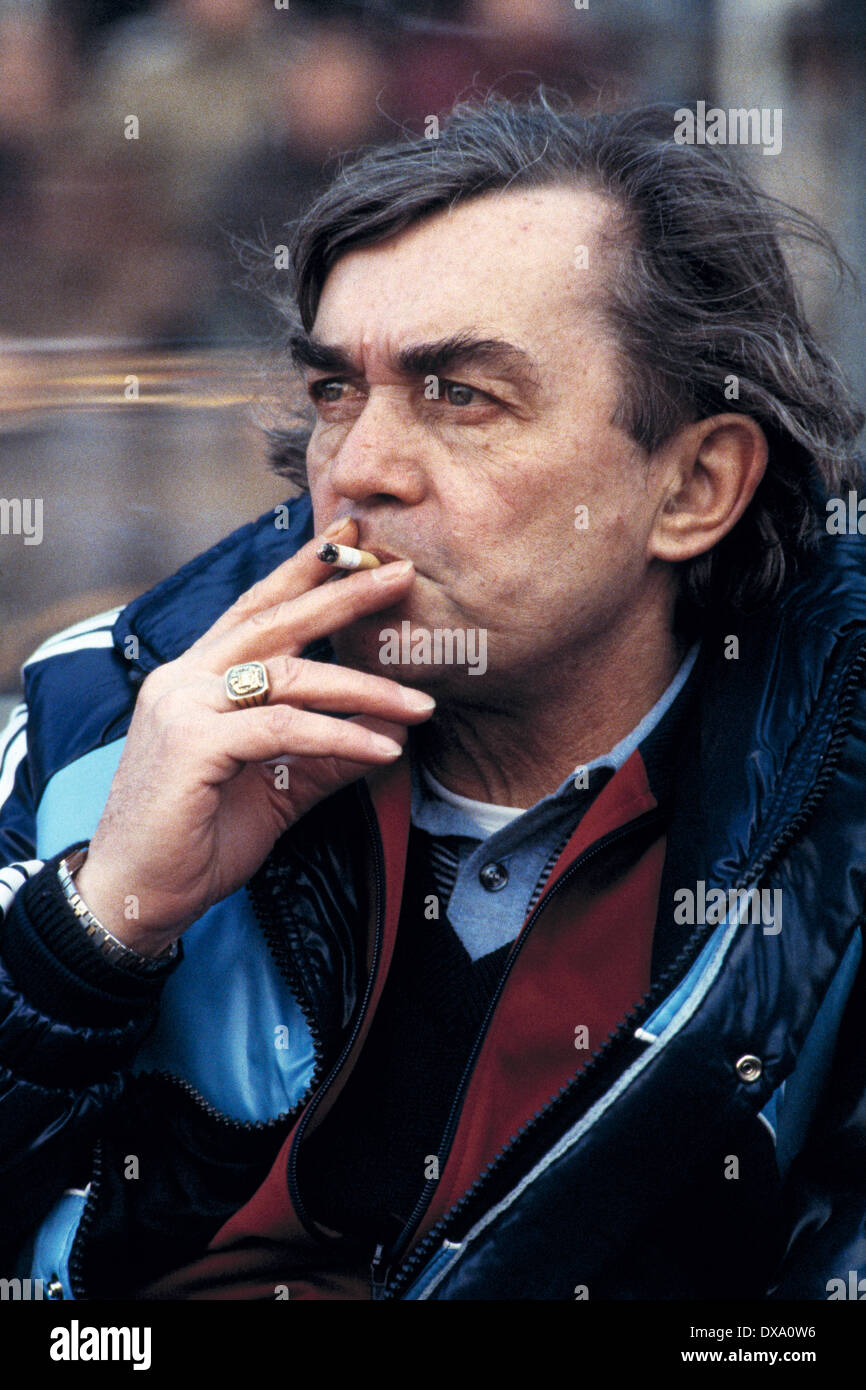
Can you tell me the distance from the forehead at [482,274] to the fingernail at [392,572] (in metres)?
0.35

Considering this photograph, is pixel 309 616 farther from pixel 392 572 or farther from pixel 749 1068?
pixel 749 1068

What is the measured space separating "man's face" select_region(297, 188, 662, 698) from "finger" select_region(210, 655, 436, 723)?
128 mm

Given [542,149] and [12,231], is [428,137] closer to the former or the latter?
[542,149]

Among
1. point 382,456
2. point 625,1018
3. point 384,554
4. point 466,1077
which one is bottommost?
point 466,1077

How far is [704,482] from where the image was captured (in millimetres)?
2336

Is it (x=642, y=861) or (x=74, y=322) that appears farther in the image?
(x=74, y=322)

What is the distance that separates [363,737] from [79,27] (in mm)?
2621

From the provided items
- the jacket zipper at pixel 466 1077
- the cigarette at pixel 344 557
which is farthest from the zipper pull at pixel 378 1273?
the cigarette at pixel 344 557

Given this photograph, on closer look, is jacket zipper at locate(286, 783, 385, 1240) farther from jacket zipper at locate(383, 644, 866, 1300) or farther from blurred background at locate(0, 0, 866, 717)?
blurred background at locate(0, 0, 866, 717)

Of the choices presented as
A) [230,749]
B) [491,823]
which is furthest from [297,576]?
[491,823]

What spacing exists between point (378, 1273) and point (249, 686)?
902mm

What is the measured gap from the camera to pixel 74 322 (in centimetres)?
382

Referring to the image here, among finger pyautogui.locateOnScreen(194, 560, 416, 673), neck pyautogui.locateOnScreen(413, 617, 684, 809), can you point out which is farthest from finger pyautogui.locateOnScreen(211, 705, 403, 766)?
neck pyautogui.locateOnScreen(413, 617, 684, 809)
